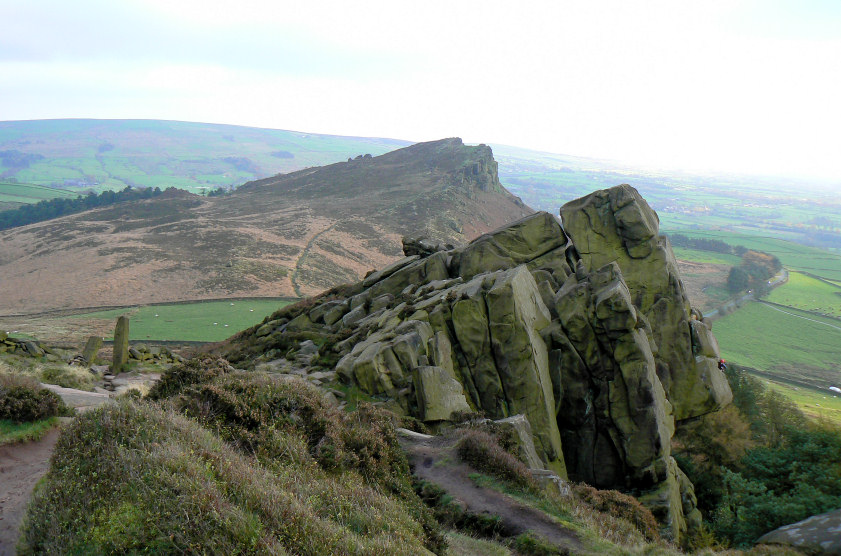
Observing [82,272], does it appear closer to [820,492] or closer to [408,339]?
[408,339]

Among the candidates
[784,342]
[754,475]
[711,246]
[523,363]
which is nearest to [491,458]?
[523,363]

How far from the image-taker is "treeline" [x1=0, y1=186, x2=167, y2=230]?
122 m

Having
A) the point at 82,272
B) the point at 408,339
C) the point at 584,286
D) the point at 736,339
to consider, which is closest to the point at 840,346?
the point at 736,339

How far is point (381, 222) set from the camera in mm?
114562

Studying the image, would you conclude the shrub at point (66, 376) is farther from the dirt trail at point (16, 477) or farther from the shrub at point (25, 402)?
the dirt trail at point (16, 477)

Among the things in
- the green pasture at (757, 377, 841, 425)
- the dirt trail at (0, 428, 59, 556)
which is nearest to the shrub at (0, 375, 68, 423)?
the dirt trail at (0, 428, 59, 556)

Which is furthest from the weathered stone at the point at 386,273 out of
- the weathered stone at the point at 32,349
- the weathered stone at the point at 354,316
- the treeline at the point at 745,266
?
the treeline at the point at 745,266

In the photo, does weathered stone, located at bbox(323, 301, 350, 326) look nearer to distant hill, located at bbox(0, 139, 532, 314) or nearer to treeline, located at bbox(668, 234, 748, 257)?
distant hill, located at bbox(0, 139, 532, 314)

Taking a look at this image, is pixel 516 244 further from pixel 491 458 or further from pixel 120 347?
pixel 120 347

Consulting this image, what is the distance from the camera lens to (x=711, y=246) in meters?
159

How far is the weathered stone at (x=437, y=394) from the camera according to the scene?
57.4 feet

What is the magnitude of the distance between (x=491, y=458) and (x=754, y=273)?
136346 mm

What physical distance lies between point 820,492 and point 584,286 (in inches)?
428

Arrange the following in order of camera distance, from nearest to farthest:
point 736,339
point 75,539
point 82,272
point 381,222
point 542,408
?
point 75,539, point 542,408, point 82,272, point 736,339, point 381,222
